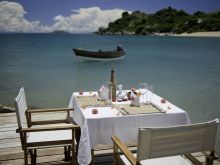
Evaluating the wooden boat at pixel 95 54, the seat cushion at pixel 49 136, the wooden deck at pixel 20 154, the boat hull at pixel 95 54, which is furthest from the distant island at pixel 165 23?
the seat cushion at pixel 49 136

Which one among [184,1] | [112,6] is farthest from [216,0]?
[112,6]

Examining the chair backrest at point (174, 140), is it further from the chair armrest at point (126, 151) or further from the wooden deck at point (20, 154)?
the wooden deck at point (20, 154)

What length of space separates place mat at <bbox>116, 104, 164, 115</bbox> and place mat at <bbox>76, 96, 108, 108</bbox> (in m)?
0.19

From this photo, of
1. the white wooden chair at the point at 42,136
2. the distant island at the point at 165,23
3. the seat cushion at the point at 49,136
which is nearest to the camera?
the white wooden chair at the point at 42,136

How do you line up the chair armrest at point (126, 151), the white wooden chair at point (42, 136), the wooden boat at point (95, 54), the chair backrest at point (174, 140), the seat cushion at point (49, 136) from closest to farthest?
the chair backrest at point (174, 140)
the chair armrest at point (126, 151)
the white wooden chair at point (42, 136)
the seat cushion at point (49, 136)
the wooden boat at point (95, 54)

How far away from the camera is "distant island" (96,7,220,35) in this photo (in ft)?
240

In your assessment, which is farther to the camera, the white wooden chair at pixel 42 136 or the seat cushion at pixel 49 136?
the seat cushion at pixel 49 136

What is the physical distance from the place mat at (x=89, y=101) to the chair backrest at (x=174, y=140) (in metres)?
1.09

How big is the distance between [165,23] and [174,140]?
86.8 m

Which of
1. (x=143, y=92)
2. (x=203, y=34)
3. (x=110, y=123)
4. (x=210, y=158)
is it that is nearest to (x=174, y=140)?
(x=210, y=158)

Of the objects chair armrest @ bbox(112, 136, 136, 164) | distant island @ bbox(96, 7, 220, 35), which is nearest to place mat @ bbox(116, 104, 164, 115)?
chair armrest @ bbox(112, 136, 136, 164)

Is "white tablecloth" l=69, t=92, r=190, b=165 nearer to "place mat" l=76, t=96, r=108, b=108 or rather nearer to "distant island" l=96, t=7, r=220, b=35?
"place mat" l=76, t=96, r=108, b=108

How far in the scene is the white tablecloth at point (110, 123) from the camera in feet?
8.84

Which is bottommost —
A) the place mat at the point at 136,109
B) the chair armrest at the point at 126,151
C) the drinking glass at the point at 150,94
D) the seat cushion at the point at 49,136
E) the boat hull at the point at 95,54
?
the boat hull at the point at 95,54
